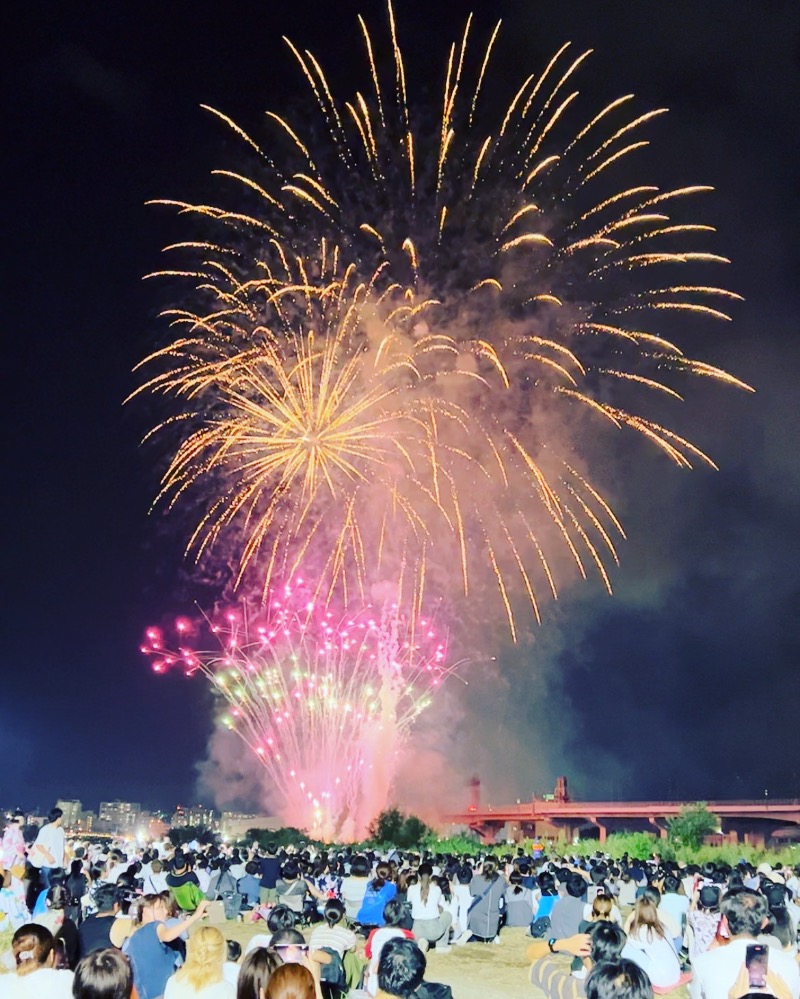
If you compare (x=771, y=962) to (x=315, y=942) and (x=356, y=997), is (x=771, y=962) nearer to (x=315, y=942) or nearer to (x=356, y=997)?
(x=356, y=997)

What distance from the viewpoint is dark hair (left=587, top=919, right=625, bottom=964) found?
6949 millimetres

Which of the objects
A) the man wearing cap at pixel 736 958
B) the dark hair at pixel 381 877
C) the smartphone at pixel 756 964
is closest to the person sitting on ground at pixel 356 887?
the dark hair at pixel 381 877

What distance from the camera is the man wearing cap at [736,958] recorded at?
21.0ft

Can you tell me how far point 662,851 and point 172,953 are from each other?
112 ft

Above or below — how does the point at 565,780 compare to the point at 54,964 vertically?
above

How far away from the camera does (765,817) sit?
245 ft

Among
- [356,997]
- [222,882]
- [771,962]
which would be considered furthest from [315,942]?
[222,882]

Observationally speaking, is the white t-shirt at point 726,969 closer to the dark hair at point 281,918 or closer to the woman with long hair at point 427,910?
the dark hair at point 281,918

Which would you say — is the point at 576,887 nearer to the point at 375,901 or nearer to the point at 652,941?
the point at 375,901

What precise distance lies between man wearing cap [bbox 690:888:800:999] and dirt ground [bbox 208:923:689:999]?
5.73 meters

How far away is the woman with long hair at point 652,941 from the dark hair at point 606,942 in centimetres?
279

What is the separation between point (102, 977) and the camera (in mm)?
5645

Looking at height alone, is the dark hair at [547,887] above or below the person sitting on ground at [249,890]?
above

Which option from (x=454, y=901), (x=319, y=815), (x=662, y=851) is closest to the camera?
→ (x=454, y=901)
